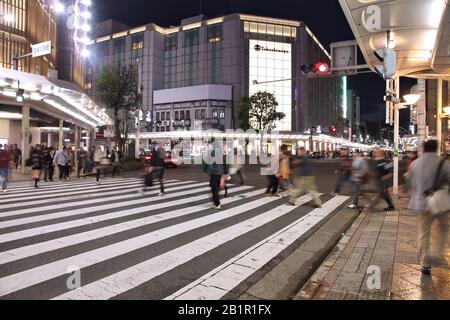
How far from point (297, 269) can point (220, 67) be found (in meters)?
70.9

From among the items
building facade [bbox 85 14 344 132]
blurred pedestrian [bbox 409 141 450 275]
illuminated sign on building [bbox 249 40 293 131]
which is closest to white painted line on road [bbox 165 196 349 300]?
blurred pedestrian [bbox 409 141 450 275]

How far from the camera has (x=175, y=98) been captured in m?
76.9

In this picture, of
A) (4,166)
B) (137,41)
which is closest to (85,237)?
(4,166)

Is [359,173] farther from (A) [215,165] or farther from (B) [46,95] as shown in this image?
(B) [46,95]

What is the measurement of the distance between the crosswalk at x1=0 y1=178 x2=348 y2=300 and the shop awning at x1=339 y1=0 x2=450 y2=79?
498 centimetres

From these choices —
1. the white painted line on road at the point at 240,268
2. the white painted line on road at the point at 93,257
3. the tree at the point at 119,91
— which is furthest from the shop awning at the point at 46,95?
the white painted line on road at the point at 240,268

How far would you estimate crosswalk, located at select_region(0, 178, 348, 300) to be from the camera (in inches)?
166

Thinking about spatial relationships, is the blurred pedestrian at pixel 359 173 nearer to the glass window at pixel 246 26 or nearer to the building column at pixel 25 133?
the building column at pixel 25 133

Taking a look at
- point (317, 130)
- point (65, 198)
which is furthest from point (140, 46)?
point (65, 198)

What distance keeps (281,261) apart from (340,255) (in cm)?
105

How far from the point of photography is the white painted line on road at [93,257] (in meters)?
4.26

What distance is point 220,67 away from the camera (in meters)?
72.8

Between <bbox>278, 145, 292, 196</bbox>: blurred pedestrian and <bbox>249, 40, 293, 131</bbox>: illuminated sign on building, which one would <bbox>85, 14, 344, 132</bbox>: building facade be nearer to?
<bbox>249, 40, 293, 131</bbox>: illuminated sign on building

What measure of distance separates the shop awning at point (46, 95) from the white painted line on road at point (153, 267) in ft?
45.8
